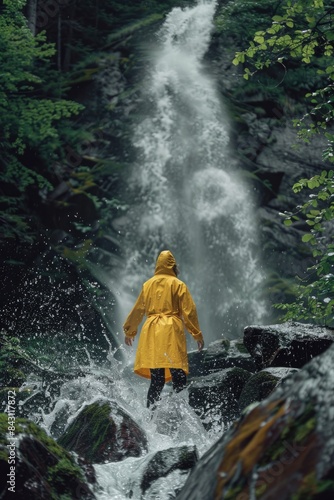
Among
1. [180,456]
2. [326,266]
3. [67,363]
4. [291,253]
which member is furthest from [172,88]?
[180,456]

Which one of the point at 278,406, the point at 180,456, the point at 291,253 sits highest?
the point at 291,253

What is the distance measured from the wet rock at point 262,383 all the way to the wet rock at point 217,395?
2.04 ft

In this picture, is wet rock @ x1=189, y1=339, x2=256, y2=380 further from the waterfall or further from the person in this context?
the person

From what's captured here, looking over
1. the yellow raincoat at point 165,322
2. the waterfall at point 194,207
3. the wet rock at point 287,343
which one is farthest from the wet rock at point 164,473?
the waterfall at point 194,207

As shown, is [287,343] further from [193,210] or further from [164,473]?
[193,210]

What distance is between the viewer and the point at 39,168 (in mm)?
16078

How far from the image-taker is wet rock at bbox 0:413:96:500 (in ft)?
9.57

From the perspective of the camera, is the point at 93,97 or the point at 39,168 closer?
the point at 39,168

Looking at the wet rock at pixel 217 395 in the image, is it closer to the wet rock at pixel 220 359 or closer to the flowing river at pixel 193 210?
the wet rock at pixel 220 359

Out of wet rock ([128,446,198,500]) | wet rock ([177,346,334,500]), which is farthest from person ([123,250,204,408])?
wet rock ([177,346,334,500])

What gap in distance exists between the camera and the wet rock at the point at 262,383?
6117 mm

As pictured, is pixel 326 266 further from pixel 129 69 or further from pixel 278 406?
pixel 129 69

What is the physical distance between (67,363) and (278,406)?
10.4 metres

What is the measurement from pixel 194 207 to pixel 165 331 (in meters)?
11.0
